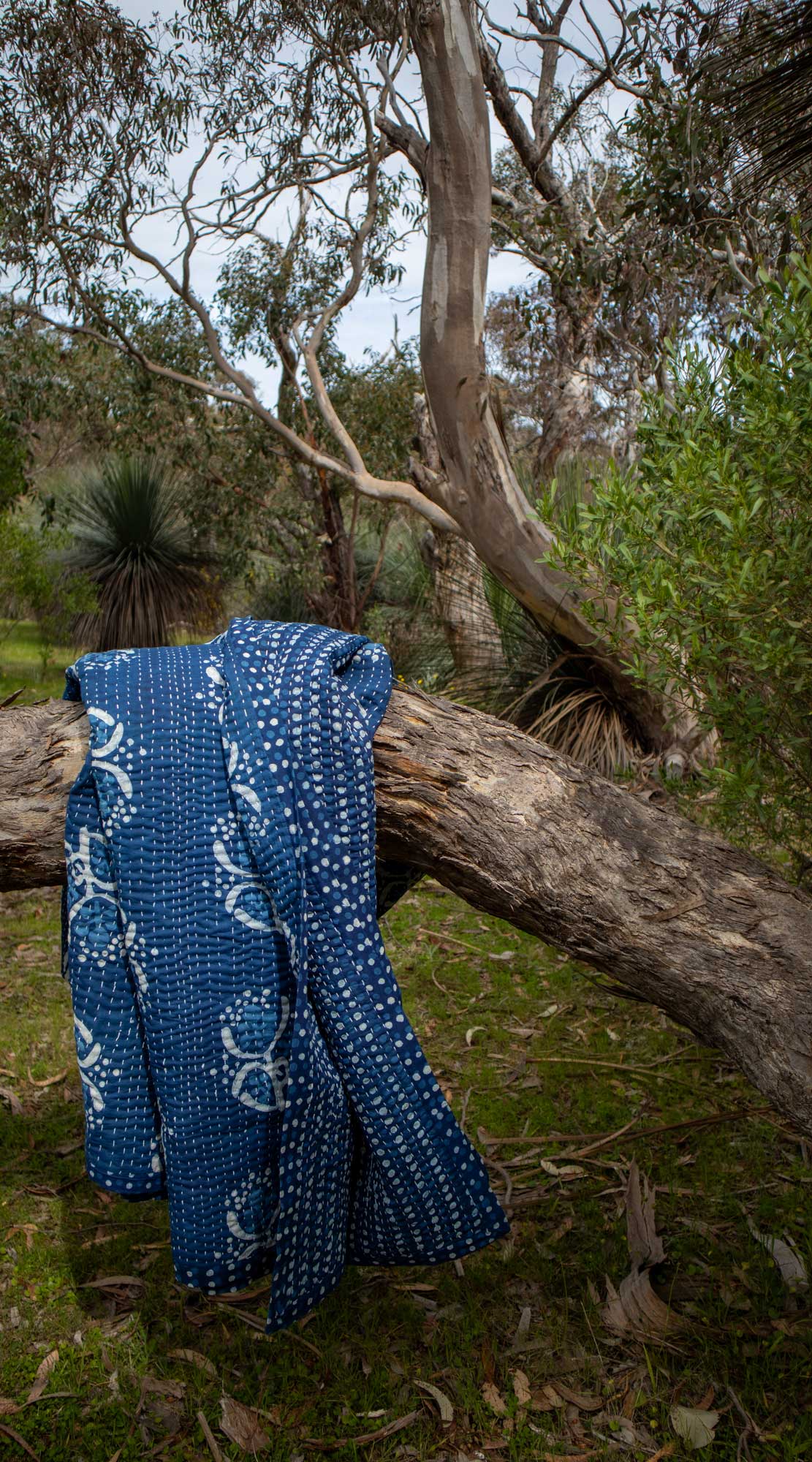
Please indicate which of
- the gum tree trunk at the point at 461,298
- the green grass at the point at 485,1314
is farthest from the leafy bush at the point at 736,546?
the gum tree trunk at the point at 461,298

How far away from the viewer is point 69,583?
10828mm

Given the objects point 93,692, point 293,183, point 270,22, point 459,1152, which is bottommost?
point 459,1152

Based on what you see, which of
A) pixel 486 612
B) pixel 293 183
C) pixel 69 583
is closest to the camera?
pixel 486 612

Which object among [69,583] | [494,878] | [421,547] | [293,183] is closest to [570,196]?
[293,183]

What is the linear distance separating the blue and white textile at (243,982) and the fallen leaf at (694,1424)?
54 centimetres

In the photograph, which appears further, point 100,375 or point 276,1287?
point 100,375

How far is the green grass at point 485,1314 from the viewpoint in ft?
6.65

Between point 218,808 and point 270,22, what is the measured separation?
905 centimetres

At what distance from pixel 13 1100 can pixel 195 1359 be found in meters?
1.33

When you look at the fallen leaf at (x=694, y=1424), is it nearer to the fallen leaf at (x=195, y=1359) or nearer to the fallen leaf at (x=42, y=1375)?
the fallen leaf at (x=195, y=1359)

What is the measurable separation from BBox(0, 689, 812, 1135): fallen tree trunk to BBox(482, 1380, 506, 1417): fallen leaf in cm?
81

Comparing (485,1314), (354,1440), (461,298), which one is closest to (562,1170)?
(485,1314)

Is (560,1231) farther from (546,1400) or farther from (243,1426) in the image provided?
(243,1426)

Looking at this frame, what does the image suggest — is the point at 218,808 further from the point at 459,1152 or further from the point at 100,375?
the point at 100,375
